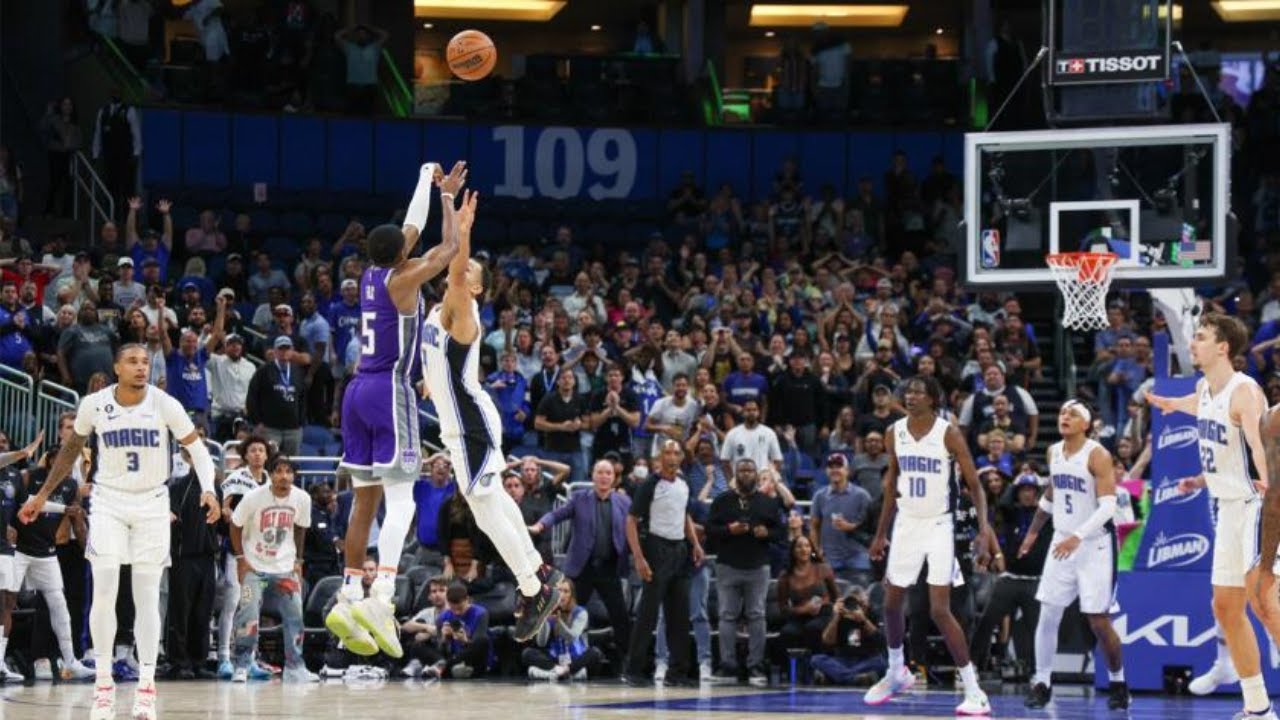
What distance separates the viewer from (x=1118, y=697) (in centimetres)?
1538

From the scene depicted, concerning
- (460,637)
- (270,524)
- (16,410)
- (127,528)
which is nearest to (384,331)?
(127,528)

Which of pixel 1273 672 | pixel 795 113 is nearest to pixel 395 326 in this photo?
pixel 1273 672

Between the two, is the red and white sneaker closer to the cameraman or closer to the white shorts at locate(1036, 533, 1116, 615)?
the white shorts at locate(1036, 533, 1116, 615)

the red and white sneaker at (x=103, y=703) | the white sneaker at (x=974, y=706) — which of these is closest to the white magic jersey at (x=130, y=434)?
the red and white sneaker at (x=103, y=703)

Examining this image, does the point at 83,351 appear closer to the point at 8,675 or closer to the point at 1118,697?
the point at 8,675

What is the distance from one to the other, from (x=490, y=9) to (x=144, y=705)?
25276 mm

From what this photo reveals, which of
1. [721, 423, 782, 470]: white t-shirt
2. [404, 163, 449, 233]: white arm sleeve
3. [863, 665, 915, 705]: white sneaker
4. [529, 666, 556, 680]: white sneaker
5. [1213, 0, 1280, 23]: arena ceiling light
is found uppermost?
[1213, 0, 1280, 23]: arena ceiling light

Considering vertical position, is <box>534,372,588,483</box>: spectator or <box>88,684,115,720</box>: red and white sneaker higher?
<box>534,372,588,483</box>: spectator

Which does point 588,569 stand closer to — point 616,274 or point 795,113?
point 616,274

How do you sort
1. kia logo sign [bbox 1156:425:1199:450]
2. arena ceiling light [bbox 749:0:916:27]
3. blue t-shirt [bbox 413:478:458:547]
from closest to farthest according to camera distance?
1. kia logo sign [bbox 1156:425:1199:450]
2. blue t-shirt [bbox 413:478:458:547]
3. arena ceiling light [bbox 749:0:916:27]

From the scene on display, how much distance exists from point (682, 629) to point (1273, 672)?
5254mm

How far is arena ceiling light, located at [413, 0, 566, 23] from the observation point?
115ft

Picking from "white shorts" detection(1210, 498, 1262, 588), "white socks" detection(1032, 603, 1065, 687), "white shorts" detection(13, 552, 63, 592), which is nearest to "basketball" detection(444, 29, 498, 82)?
"white shorts" detection(1210, 498, 1262, 588)

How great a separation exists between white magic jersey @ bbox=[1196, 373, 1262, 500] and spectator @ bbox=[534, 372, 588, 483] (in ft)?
30.9
